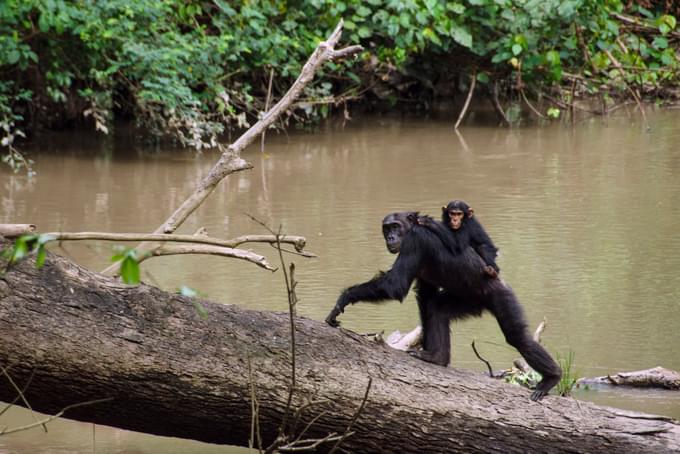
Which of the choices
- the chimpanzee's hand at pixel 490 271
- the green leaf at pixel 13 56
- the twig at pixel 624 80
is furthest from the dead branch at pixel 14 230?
the twig at pixel 624 80

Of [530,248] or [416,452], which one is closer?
[416,452]

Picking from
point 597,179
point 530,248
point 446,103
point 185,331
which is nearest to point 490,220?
point 530,248

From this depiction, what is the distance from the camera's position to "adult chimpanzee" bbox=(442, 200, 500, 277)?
5398 millimetres

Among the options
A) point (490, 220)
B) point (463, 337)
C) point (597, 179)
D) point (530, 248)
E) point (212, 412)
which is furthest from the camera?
point (597, 179)

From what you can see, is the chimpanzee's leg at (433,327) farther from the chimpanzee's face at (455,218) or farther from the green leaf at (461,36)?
the green leaf at (461,36)

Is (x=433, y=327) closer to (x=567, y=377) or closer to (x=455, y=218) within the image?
(x=455, y=218)

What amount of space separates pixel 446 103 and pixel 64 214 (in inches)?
374

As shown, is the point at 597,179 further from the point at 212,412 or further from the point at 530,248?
the point at 212,412

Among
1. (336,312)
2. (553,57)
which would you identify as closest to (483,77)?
(553,57)

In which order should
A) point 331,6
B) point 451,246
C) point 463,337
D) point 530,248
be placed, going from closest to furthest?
point 451,246 < point 463,337 < point 530,248 < point 331,6

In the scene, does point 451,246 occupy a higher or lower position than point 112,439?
higher

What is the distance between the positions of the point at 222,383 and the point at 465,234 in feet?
5.55

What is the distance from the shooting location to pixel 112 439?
5500 mm

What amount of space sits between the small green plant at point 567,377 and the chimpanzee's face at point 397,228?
113cm
